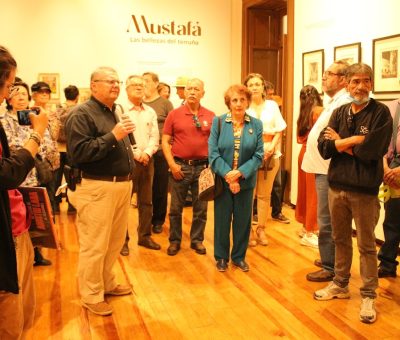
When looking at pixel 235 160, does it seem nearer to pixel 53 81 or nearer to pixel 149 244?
pixel 149 244

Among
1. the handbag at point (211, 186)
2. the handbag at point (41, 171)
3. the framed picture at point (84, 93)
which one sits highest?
the framed picture at point (84, 93)

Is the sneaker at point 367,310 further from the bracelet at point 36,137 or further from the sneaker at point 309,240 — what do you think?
the bracelet at point 36,137

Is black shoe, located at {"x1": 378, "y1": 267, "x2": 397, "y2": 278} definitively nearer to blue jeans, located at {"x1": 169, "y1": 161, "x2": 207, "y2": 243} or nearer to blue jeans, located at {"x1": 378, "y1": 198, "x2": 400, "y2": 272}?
blue jeans, located at {"x1": 378, "y1": 198, "x2": 400, "y2": 272}

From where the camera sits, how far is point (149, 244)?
449cm

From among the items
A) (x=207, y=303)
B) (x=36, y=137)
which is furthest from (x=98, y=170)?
(x=207, y=303)

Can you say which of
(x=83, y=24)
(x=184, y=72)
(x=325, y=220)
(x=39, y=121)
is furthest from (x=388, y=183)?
(x=83, y=24)

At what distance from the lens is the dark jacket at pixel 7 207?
5.76 ft

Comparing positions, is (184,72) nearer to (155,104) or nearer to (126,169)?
(155,104)

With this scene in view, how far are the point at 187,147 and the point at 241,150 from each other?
68cm

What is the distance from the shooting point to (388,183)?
3.29 meters

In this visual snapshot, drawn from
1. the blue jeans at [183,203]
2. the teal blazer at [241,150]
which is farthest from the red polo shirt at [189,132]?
the teal blazer at [241,150]

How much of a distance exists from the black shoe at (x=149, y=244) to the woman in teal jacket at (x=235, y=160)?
820 mm

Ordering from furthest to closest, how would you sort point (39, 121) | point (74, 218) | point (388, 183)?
1. point (74, 218)
2. point (388, 183)
3. point (39, 121)

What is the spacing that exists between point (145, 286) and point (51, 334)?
0.91m
